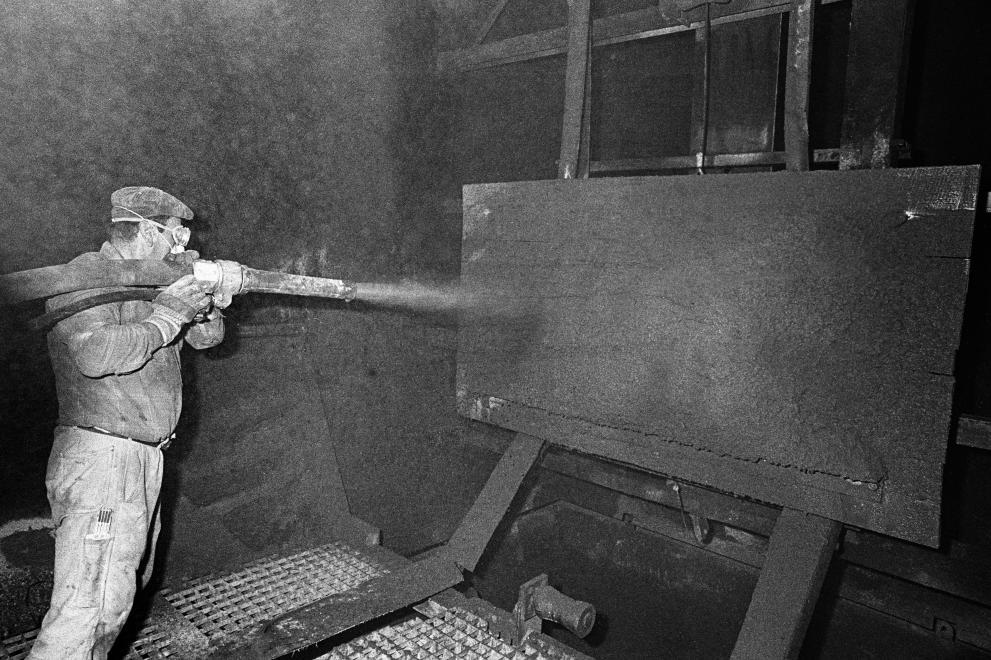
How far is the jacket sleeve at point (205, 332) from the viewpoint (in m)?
2.90

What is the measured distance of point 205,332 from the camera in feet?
9.52

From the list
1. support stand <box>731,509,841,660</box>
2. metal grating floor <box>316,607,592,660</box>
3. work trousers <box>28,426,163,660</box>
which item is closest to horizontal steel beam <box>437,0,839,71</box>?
support stand <box>731,509,841,660</box>

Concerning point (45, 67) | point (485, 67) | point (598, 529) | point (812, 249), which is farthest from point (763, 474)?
point (45, 67)

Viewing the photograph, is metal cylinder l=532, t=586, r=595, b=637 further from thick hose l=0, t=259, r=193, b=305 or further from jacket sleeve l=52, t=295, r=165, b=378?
thick hose l=0, t=259, r=193, b=305

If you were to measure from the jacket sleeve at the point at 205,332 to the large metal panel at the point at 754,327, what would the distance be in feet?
4.54

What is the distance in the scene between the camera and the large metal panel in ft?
6.69

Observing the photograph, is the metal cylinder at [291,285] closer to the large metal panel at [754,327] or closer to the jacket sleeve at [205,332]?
the jacket sleeve at [205,332]

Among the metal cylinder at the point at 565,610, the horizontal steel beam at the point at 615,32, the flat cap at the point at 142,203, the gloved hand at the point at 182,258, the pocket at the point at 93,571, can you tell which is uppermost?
the horizontal steel beam at the point at 615,32

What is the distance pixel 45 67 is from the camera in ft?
8.91

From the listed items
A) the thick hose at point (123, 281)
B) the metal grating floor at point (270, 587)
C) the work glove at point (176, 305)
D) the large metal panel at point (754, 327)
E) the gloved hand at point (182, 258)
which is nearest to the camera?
the large metal panel at point (754, 327)

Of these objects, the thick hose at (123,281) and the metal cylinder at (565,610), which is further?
the metal cylinder at (565,610)

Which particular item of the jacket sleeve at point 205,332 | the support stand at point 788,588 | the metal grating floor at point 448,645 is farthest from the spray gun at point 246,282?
the support stand at point 788,588

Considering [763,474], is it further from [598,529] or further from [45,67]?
[45,67]

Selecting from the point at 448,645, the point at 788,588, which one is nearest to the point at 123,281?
the point at 448,645
